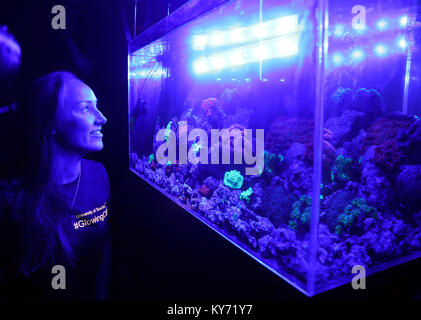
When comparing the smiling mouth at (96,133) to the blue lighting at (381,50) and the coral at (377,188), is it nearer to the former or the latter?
the coral at (377,188)

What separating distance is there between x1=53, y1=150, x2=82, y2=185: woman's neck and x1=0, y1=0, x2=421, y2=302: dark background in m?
0.30

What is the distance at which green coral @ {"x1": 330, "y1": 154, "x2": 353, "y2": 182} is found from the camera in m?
1.94

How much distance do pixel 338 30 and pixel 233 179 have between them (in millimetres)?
1371

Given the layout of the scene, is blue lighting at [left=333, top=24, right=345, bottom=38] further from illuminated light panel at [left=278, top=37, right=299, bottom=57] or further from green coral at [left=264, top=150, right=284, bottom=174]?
green coral at [left=264, top=150, right=284, bottom=174]

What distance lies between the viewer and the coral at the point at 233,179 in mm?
1608

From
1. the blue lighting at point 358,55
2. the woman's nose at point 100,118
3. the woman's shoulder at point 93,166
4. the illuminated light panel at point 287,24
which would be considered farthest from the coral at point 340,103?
the woman's shoulder at point 93,166

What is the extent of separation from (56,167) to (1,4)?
1424 mm

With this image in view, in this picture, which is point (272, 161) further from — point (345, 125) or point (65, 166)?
point (65, 166)

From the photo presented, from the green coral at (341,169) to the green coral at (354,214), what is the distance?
235mm

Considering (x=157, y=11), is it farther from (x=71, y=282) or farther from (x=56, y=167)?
(x=71, y=282)

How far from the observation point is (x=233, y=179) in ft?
5.43

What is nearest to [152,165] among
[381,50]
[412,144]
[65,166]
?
[65,166]

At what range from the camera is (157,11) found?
2.53m
